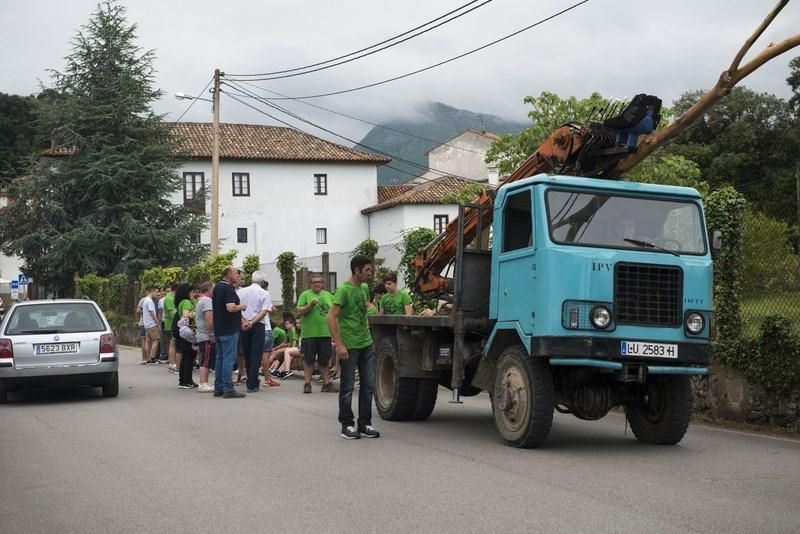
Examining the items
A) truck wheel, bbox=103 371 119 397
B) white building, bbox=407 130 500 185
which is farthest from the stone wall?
white building, bbox=407 130 500 185

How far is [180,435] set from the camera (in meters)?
10.9

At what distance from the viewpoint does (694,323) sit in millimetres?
9789

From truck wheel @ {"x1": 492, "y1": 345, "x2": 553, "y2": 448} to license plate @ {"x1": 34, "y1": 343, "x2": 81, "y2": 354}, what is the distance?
7.18 m

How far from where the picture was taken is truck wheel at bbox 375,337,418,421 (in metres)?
12.0

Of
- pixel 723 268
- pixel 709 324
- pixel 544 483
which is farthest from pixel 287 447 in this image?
pixel 723 268

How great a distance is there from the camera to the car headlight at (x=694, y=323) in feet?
32.0

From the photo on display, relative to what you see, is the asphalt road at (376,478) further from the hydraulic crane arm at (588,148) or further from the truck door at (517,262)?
the hydraulic crane arm at (588,148)

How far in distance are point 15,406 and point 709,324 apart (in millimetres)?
9829

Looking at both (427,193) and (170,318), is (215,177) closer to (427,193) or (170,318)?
(170,318)

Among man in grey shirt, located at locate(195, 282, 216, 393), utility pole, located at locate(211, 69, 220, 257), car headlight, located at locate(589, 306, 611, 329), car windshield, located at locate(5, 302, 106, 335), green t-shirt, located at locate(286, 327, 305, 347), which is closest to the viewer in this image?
car headlight, located at locate(589, 306, 611, 329)

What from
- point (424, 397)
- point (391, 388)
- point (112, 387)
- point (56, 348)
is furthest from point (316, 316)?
point (424, 397)

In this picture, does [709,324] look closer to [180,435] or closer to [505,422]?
[505,422]

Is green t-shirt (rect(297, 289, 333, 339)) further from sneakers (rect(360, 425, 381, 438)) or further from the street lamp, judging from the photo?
the street lamp

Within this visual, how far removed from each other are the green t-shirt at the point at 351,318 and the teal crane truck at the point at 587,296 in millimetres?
903
